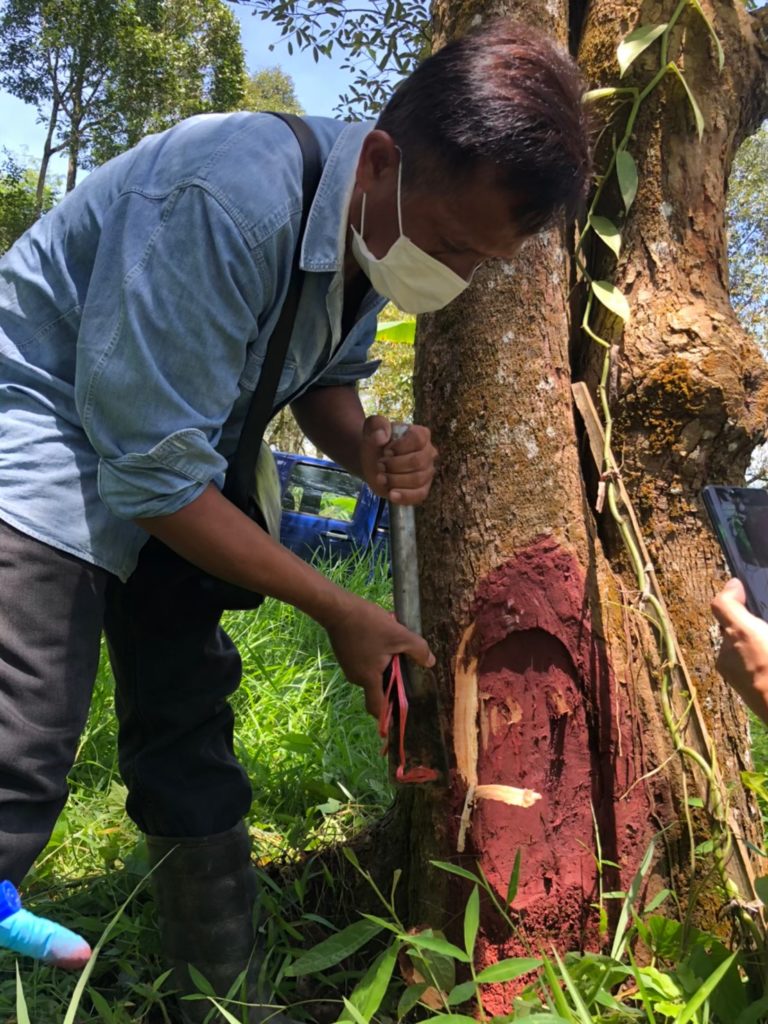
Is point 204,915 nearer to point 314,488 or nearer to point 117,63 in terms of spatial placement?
point 314,488

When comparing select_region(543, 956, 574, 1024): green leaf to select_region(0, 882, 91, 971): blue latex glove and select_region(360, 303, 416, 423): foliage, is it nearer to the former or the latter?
select_region(0, 882, 91, 971): blue latex glove

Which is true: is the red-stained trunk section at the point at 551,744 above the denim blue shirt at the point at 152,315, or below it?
below

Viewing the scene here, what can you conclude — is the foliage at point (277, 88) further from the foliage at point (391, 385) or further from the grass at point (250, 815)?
the grass at point (250, 815)

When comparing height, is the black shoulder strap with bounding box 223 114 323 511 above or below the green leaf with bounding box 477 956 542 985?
above

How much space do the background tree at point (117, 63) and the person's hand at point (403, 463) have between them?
443 inches

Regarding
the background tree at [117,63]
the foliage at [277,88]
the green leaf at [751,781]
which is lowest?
the green leaf at [751,781]

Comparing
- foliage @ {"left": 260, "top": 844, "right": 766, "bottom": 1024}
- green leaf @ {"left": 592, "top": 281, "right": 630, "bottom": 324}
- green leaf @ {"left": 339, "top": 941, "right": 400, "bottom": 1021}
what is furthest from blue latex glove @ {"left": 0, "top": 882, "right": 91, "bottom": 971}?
green leaf @ {"left": 592, "top": 281, "right": 630, "bottom": 324}

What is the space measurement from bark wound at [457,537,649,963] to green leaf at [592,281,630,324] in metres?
0.53

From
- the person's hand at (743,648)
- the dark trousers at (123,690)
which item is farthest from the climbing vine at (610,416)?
the dark trousers at (123,690)

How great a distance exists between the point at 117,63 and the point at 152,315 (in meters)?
11.8

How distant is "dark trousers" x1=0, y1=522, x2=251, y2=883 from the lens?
1.30 meters

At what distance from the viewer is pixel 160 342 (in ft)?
3.85

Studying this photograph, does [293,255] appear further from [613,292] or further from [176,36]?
[176,36]

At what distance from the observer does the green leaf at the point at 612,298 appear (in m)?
1.80
